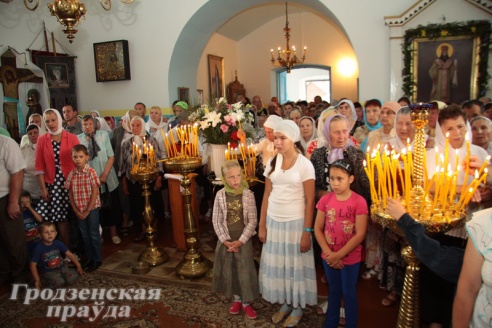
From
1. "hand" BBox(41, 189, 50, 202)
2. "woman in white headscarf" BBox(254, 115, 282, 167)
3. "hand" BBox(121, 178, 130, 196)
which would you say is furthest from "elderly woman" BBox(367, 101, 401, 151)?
"hand" BBox(41, 189, 50, 202)

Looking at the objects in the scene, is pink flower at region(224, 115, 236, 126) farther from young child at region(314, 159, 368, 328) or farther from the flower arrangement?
young child at region(314, 159, 368, 328)

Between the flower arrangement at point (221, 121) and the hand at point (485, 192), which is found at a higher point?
the flower arrangement at point (221, 121)

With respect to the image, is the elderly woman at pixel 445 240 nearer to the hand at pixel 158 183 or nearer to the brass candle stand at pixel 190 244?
the brass candle stand at pixel 190 244

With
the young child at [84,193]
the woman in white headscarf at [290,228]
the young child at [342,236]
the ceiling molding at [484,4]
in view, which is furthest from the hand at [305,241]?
the ceiling molding at [484,4]

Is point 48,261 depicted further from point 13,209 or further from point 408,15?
point 408,15

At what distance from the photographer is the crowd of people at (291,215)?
231 cm

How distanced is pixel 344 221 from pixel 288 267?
0.58 metres

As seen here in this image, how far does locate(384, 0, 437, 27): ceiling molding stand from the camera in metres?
5.86

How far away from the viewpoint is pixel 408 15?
234 inches

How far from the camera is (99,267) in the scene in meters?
3.91

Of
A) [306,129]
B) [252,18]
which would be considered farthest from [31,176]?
[252,18]

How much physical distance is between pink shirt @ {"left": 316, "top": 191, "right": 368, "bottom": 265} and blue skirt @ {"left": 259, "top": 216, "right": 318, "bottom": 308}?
11.7 inches

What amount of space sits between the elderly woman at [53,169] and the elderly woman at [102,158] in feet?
1.44

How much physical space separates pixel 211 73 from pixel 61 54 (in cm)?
415
